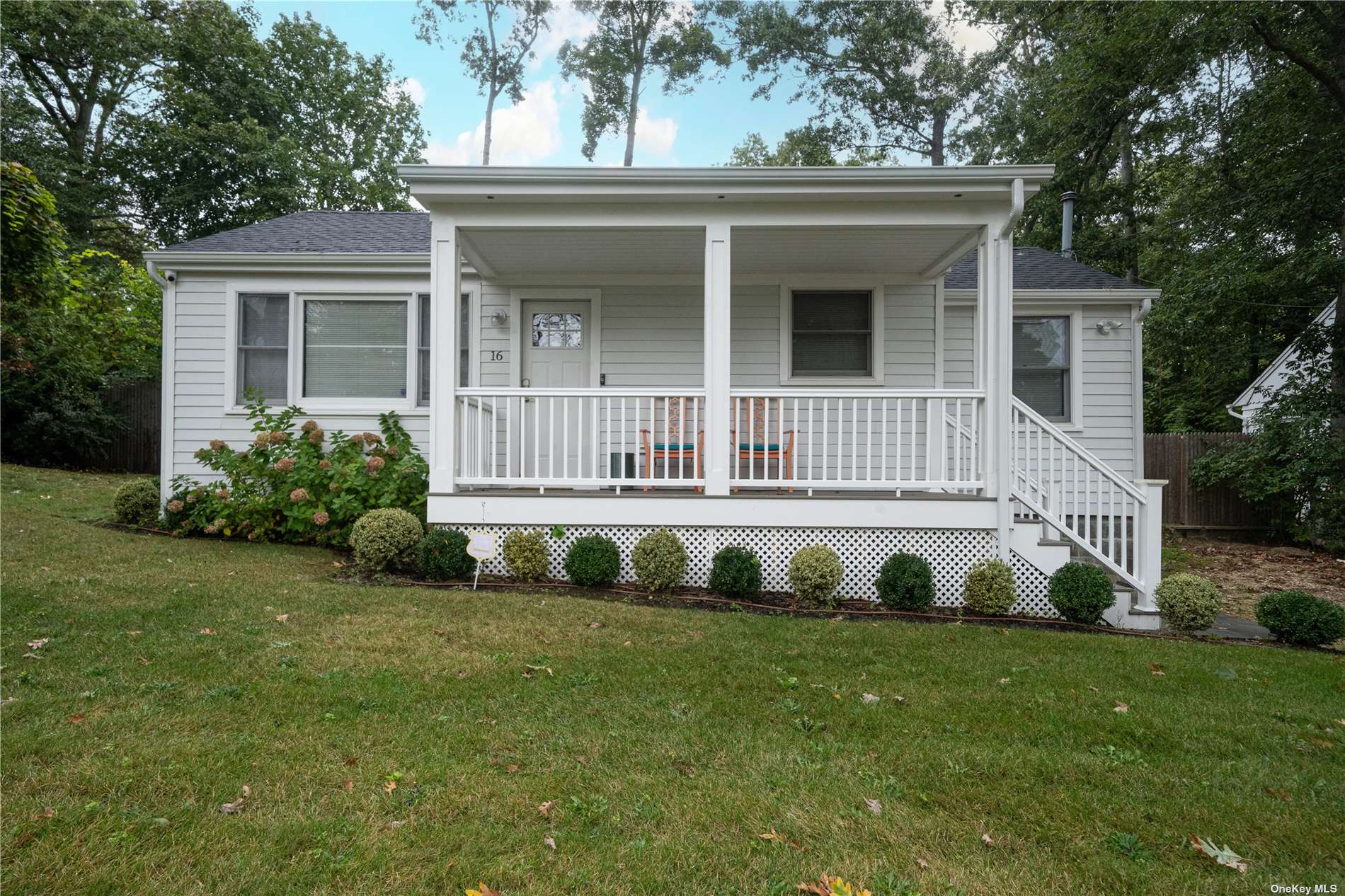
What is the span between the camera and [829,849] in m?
2.10

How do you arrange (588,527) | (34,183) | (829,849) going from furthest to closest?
(588,527), (34,183), (829,849)

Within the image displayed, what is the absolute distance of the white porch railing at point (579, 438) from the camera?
586cm

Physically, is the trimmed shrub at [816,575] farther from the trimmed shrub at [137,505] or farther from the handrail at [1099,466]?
the trimmed shrub at [137,505]

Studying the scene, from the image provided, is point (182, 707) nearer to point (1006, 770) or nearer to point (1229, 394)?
point (1006, 770)

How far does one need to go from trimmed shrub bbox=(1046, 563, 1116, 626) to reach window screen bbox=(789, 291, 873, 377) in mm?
3256

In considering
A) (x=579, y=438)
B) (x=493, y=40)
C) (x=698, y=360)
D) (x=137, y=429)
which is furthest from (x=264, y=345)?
(x=493, y=40)

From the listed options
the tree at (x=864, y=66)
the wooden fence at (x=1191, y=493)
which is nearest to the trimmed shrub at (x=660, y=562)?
the wooden fence at (x=1191, y=493)

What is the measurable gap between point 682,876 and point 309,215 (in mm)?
10133

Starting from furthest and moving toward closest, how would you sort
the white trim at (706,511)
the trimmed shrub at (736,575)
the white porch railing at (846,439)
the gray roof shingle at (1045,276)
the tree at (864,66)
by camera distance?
1. the tree at (864,66)
2. the gray roof shingle at (1045,276)
3. the white porch railing at (846,439)
4. the white trim at (706,511)
5. the trimmed shrub at (736,575)

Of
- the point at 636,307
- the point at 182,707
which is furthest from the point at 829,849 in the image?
the point at 636,307

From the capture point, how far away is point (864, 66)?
60.4 feet

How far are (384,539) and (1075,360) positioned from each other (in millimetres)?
7704

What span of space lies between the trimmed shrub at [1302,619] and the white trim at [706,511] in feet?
6.63

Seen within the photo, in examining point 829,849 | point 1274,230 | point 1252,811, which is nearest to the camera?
point 829,849
